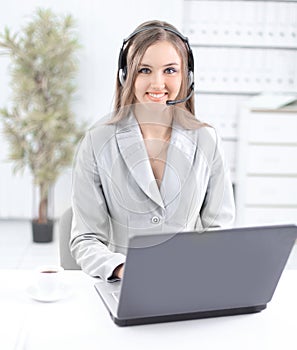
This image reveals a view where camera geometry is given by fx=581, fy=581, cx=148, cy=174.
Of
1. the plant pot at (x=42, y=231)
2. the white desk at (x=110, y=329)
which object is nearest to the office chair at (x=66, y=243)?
the white desk at (x=110, y=329)

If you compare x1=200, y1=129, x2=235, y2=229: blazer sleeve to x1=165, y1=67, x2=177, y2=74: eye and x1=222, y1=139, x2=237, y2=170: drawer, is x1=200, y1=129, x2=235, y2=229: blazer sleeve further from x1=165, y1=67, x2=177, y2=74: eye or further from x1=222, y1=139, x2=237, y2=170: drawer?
x1=222, y1=139, x2=237, y2=170: drawer

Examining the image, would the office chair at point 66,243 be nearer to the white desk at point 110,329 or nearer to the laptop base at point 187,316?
the white desk at point 110,329

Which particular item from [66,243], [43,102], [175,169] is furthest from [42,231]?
[175,169]

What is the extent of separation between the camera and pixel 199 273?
115 cm

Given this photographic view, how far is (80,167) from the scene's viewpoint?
61.8 inches

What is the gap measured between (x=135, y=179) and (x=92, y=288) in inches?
11.1

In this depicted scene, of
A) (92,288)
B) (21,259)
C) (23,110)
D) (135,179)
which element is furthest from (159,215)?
(23,110)

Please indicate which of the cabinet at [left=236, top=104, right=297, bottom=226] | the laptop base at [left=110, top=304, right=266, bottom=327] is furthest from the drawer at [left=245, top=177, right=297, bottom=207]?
the laptop base at [left=110, top=304, right=266, bottom=327]

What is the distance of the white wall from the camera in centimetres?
413

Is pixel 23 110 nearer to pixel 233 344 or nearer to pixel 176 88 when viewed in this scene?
pixel 176 88

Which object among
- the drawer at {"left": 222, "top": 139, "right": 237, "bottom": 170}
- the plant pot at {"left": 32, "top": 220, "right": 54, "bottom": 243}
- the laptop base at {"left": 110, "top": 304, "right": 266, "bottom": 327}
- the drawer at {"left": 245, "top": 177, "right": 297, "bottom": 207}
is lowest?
the plant pot at {"left": 32, "top": 220, "right": 54, "bottom": 243}

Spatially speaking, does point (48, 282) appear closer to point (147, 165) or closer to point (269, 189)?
point (147, 165)

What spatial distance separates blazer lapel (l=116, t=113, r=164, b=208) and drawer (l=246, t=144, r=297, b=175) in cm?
268

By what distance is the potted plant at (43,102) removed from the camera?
3781mm
